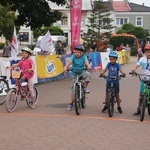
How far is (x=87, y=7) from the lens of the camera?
85.6 meters

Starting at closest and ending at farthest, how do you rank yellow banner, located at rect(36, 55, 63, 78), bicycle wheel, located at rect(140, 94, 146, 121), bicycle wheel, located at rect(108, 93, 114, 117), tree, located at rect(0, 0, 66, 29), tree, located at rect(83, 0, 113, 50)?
bicycle wheel, located at rect(140, 94, 146, 121)
bicycle wheel, located at rect(108, 93, 114, 117)
yellow banner, located at rect(36, 55, 63, 78)
tree, located at rect(0, 0, 66, 29)
tree, located at rect(83, 0, 113, 50)

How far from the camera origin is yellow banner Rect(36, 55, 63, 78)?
1672cm

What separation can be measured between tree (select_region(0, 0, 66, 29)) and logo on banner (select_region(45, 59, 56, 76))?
4760 millimetres

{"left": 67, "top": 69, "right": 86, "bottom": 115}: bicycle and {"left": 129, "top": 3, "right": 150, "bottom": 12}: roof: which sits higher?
{"left": 129, "top": 3, "right": 150, "bottom": 12}: roof

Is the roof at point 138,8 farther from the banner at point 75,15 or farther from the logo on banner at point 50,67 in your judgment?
the logo on banner at point 50,67

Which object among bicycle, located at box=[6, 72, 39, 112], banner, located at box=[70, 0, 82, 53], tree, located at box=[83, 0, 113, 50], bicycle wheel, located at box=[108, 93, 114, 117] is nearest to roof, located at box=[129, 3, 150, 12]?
tree, located at box=[83, 0, 113, 50]

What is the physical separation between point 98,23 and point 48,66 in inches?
1668

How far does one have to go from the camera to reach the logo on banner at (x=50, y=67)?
17367mm

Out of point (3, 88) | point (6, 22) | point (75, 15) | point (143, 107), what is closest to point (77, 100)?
point (143, 107)

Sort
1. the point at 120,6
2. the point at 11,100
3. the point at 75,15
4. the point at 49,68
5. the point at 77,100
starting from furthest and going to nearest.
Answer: the point at 120,6 < the point at 75,15 < the point at 49,68 < the point at 11,100 < the point at 77,100

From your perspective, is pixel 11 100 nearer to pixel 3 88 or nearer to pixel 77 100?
pixel 77 100

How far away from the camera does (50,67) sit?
696 inches

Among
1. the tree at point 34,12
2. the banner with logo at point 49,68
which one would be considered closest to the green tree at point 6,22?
the tree at point 34,12

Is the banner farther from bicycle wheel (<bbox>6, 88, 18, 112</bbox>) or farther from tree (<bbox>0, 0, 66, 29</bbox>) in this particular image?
bicycle wheel (<bbox>6, 88, 18, 112</bbox>)
